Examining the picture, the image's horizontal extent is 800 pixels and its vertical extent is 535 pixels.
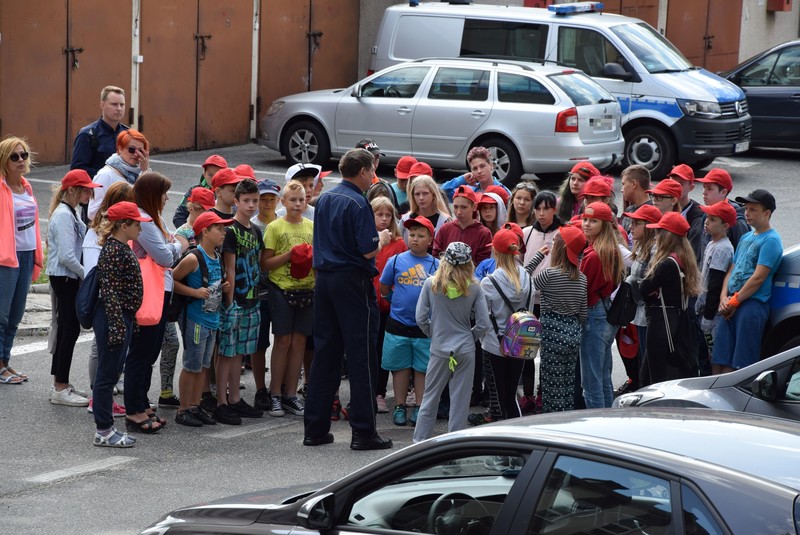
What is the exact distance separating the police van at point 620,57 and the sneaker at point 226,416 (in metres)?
11.2

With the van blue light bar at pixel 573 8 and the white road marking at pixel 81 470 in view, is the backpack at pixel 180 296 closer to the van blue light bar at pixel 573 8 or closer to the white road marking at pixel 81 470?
the white road marking at pixel 81 470

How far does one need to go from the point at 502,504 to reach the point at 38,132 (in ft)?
48.1

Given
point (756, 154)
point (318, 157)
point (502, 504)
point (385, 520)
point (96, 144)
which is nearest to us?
point (502, 504)

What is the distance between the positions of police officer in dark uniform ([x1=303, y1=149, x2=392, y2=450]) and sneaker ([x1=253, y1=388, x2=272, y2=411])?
3.08 ft

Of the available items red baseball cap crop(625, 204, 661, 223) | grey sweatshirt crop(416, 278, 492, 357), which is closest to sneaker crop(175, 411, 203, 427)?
grey sweatshirt crop(416, 278, 492, 357)

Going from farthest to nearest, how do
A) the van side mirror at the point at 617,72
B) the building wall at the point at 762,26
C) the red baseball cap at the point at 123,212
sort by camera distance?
the building wall at the point at 762,26 → the van side mirror at the point at 617,72 → the red baseball cap at the point at 123,212

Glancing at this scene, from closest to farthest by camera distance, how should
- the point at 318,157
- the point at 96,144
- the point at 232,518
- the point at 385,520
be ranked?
the point at 385,520, the point at 232,518, the point at 96,144, the point at 318,157

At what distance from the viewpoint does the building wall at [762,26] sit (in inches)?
1176

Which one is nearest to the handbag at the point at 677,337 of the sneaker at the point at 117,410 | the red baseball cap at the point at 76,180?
the sneaker at the point at 117,410

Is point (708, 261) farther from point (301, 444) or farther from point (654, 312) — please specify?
point (301, 444)

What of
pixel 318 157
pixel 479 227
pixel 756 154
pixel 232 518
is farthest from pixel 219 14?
pixel 232 518

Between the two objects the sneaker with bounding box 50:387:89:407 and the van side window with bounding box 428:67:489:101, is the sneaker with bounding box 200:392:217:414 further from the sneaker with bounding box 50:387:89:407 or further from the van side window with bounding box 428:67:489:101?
the van side window with bounding box 428:67:489:101

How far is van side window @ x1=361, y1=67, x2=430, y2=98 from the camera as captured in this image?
1756 centimetres

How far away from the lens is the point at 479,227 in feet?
29.5
